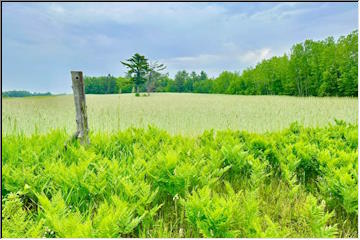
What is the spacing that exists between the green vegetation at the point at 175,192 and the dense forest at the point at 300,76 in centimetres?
1184

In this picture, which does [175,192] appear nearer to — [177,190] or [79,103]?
[177,190]

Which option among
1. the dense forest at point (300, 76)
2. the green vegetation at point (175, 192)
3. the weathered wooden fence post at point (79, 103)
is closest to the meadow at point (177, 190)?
the green vegetation at point (175, 192)

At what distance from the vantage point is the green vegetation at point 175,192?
136 centimetres

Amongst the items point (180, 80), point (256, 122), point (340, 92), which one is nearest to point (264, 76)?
point (340, 92)

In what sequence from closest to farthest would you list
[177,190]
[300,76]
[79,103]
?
[177,190], [79,103], [300,76]

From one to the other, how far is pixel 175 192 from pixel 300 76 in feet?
97.8

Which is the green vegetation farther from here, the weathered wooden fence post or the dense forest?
the dense forest

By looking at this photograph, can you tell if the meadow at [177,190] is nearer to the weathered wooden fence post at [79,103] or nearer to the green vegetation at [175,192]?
the green vegetation at [175,192]

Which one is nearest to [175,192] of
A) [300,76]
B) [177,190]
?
[177,190]

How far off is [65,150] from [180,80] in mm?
40676

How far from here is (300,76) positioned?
2802 centimetres

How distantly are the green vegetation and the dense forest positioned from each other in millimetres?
11840

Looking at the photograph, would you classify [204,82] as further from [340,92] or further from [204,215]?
[204,215]

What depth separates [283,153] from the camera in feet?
8.37
